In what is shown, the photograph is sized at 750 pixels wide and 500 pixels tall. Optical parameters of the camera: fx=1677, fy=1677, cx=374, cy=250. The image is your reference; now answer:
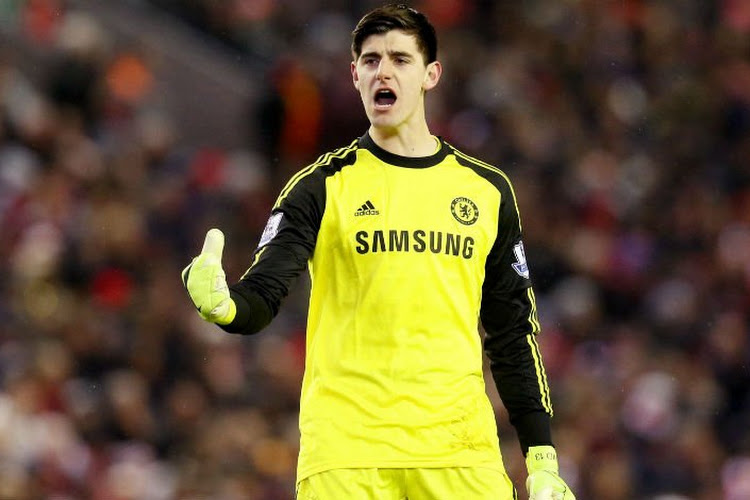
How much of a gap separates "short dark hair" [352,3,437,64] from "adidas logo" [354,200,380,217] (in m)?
0.56

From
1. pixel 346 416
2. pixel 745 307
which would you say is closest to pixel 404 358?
pixel 346 416

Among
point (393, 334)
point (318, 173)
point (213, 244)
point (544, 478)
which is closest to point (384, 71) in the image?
point (318, 173)

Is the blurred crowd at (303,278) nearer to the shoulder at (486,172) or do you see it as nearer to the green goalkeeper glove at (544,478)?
the green goalkeeper glove at (544,478)

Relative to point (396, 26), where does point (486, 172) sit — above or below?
below

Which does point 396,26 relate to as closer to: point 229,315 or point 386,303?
point 386,303

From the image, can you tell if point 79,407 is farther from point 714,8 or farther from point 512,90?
point 714,8

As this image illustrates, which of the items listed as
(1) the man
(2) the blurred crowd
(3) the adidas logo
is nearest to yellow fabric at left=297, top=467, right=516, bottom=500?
(1) the man

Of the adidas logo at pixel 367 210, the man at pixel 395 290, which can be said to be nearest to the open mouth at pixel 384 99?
the man at pixel 395 290

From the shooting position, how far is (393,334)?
18.1ft

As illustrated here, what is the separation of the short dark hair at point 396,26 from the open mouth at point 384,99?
0.56 feet

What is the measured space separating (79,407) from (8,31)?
4031 mm

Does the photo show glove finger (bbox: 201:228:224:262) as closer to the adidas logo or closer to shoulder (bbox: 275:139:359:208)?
shoulder (bbox: 275:139:359:208)

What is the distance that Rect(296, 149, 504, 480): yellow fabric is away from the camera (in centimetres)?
548

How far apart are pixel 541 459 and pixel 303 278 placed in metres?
6.53
